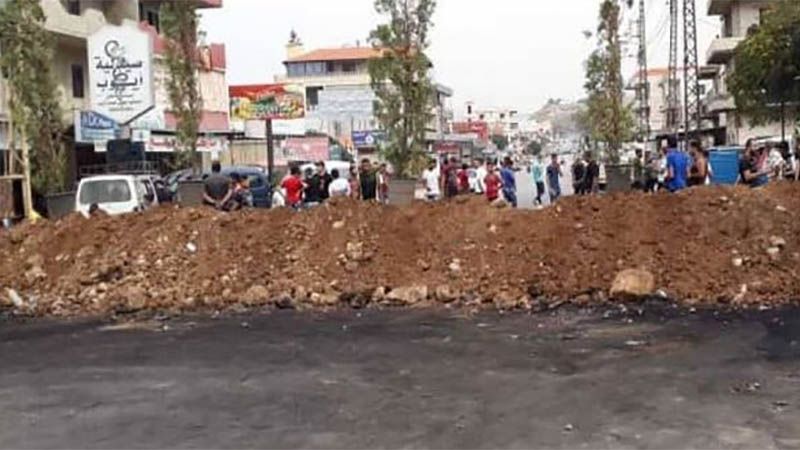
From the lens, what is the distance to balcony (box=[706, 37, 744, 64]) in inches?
2864

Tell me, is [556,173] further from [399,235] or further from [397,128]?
[399,235]

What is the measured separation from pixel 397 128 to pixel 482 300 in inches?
473

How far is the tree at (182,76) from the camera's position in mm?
39312

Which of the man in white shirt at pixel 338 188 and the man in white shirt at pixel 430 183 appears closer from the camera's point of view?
the man in white shirt at pixel 338 188

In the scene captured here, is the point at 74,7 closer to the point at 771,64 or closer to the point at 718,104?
the point at 771,64

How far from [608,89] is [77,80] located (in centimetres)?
2053

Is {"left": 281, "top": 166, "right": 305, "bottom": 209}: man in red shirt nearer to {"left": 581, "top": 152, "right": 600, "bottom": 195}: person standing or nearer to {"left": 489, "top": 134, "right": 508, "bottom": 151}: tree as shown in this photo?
{"left": 581, "top": 152, "right": 600, "bottom": 195}: person standing

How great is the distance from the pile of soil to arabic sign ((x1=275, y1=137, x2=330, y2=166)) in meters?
43.2

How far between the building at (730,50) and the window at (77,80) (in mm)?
37514

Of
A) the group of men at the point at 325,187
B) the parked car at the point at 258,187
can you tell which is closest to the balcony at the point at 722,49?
the parked car at the point at 258,187

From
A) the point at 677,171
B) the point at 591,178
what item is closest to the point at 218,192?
the point at 677,171

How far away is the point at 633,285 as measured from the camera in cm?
1532

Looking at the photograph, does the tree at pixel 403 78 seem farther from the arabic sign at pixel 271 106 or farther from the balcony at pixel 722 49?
the balcony at pixel 722 49

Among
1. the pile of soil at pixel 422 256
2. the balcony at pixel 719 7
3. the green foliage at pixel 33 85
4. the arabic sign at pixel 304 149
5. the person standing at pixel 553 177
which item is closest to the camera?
the pile of soil at pixel 422 256
